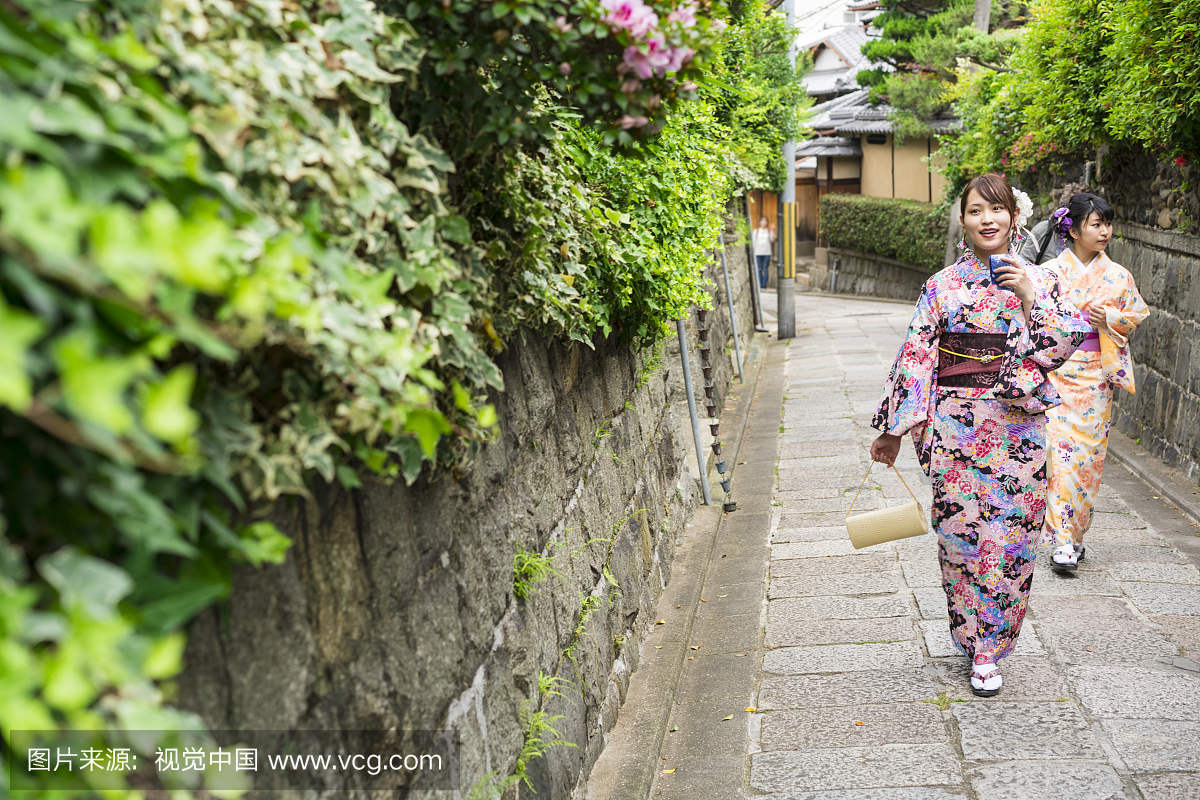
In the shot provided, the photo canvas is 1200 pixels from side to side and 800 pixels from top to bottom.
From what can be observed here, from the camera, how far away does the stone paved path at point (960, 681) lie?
351 centimetres

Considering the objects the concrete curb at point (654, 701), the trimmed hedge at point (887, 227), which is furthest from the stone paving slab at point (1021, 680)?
the trimmed hedge at point (887, 227)

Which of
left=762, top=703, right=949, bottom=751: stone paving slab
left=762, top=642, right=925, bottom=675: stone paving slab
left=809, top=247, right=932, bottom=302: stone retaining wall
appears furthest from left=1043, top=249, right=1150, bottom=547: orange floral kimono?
left=809, top=247, right=932, bottom=302: stone retaining wall

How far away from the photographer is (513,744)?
2766 millimetres

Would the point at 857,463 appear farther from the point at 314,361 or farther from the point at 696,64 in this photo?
the point at 314,361

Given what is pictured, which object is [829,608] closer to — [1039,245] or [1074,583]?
[1074,583]

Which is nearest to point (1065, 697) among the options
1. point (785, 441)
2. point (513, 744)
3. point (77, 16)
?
point (513, 744)

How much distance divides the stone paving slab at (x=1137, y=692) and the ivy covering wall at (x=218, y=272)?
10.5 feet

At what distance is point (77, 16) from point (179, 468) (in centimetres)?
59

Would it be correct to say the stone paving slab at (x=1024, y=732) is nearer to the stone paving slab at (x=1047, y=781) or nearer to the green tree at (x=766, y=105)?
the stone paving slab at (x=1047, y=781)

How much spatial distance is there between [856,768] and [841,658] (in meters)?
1.01

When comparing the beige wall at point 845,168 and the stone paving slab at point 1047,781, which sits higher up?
the beige wall at point 845,168

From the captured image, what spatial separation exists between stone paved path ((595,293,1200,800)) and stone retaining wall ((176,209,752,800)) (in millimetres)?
365

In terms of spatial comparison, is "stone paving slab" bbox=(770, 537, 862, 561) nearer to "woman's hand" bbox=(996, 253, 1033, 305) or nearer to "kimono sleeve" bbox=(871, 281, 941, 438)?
"kimono sleeve" bbox=(871, 281, 941, 438)

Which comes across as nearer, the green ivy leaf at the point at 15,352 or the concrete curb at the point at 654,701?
the green ivy leaf at the point at 15,352
